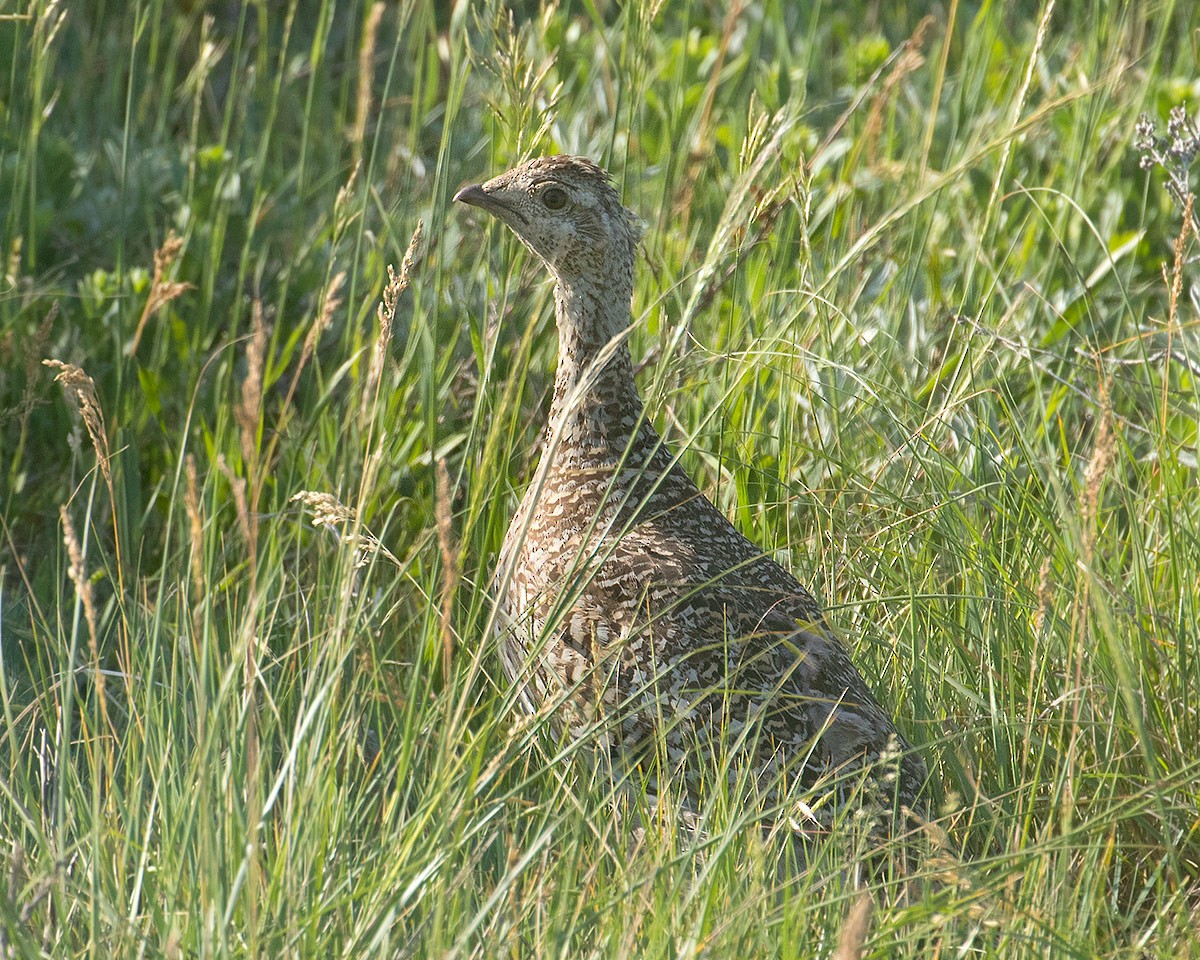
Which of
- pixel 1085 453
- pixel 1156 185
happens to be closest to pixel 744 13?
pixel 1156 185

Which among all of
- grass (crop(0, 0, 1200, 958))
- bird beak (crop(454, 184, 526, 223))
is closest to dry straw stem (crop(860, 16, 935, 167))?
grass (crop(0, 0, 1200, 958))

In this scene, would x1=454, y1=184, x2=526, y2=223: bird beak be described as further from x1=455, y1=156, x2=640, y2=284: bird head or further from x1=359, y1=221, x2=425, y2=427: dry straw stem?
x1=359, y1=221, x2=425, y2=427: dry straw stem

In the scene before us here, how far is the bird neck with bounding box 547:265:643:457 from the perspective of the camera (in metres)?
3.36

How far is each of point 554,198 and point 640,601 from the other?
1044 mm

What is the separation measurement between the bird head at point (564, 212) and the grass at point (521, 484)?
12cm

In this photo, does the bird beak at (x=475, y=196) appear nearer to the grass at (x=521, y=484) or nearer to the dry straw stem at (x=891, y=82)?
the grass at (x=521, y=484)

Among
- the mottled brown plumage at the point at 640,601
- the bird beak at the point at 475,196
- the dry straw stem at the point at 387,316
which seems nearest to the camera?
the dry straw stem at the point at 387,316

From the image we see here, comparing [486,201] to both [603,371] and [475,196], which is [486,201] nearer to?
[475,196]

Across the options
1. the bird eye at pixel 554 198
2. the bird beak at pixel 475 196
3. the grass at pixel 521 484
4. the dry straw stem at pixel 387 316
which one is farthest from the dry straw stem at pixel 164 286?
the dry straw stem at pixel 387 316

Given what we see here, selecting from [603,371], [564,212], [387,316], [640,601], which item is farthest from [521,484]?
[387,316]

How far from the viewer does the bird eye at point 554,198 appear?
11.0 feet

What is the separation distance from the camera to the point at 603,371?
3324 millimetres

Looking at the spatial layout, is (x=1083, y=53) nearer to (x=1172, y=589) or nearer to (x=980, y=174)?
(x=980, y=174)

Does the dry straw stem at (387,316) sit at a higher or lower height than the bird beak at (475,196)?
lower
